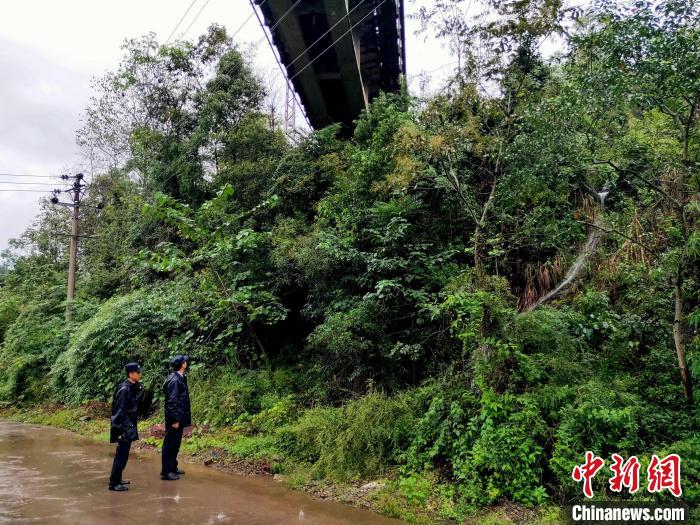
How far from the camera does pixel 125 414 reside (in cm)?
597

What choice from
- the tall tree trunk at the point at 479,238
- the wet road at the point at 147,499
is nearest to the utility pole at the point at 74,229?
the wet road at the point at 147,499

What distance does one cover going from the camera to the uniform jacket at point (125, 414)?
5.90m

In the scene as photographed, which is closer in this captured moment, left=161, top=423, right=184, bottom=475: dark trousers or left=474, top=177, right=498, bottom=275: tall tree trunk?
left=161, top=423, right=184, bottom=475: dark trousers

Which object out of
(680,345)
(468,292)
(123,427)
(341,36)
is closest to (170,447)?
(123,427)

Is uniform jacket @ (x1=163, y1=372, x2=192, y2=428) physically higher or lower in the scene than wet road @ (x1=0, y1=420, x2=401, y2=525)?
higher

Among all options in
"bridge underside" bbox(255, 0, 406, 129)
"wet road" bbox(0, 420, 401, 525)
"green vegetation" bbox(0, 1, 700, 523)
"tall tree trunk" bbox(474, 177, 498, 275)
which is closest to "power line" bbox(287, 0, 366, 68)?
"bridge underside" bbox(255, 0, 406, 129)

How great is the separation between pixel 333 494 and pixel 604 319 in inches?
191

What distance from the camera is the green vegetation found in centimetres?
569

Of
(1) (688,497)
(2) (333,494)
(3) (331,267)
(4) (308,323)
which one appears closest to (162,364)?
(4) (308,323)

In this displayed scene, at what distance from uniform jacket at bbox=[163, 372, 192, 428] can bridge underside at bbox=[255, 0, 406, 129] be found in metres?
10.9

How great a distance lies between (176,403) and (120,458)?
90 cm

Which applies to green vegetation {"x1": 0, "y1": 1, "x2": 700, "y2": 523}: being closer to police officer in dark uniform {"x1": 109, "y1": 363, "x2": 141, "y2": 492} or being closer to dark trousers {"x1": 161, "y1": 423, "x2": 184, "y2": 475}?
dark trousers {"x1": 161, "y1": 423, "x2": 184, "y2": 475}

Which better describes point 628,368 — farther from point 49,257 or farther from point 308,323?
point 49,257

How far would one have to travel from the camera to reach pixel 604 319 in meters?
7.39
